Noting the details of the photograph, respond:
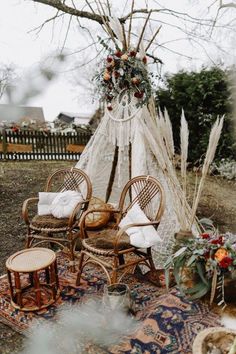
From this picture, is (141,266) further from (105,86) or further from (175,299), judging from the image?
(105,86)

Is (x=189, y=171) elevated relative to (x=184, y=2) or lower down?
lower down

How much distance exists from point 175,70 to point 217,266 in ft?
20.7

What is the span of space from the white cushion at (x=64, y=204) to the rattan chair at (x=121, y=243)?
0.30 m

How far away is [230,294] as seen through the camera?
2.18m

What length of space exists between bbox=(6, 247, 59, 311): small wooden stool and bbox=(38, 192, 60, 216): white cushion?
66cm

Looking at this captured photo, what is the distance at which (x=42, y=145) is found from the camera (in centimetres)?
858

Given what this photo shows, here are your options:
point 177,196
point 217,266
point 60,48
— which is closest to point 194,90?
point 60,48

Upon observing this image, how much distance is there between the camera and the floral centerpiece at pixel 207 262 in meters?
2.10

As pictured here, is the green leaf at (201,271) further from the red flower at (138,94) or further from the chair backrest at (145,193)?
the red flower at (138,94)

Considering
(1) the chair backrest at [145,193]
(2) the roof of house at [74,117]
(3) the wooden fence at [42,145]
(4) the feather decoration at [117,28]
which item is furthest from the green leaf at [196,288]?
(2) the roof of house at [74,117]

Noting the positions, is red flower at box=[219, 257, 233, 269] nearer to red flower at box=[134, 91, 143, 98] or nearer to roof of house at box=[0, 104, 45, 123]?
red flower at box=[134, 91, 143, 98]

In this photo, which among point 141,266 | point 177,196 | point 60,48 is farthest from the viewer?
point 60,48

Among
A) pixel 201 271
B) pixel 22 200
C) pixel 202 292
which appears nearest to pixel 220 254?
pixel 201 271

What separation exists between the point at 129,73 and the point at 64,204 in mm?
1436
